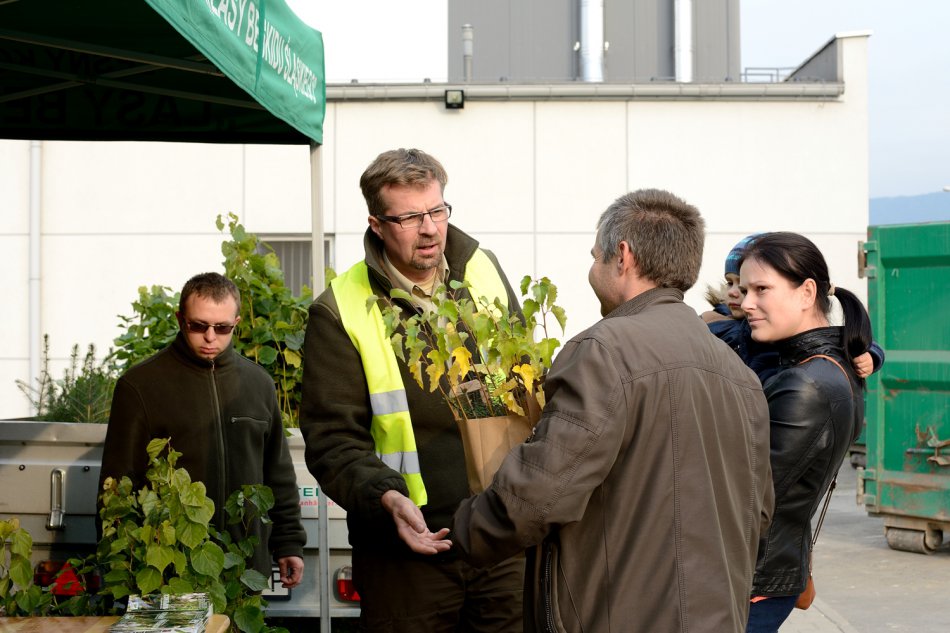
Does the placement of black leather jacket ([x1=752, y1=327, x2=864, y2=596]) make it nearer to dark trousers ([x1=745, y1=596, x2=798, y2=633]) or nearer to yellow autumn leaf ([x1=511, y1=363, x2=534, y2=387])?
dark trousers ([x1=745, y1=596, x2=798, y2=633])

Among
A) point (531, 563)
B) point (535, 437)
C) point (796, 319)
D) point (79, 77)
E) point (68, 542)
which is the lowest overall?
point (68, 542)

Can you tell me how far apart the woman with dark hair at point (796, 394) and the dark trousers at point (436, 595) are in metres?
0.70

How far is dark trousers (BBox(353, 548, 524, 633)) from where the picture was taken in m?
3.10

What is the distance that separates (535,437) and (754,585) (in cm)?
118

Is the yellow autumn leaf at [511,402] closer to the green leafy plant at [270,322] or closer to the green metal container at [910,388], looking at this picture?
the green leafy plant at [270,322]

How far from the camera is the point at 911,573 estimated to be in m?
8.07

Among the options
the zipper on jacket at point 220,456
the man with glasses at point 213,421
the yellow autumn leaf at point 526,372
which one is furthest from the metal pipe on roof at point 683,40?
the yellow autumn leaf at point 526,372

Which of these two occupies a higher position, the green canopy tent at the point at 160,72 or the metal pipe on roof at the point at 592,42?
the metal pipe on roof at the point at 592,42

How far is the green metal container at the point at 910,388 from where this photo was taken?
8.45 meters

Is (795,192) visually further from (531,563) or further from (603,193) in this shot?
(531,563)

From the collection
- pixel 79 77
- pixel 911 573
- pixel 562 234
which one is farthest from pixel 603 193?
pixel 79 77

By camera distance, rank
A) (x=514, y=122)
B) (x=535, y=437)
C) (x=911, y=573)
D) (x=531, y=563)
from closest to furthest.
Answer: (x=535, y=437) < (x=531, y=563) < (x=911, y=573) < (x=514, y=122)

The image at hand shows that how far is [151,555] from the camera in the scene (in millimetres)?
3256

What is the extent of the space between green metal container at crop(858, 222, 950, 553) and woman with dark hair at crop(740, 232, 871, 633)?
5.52 m
